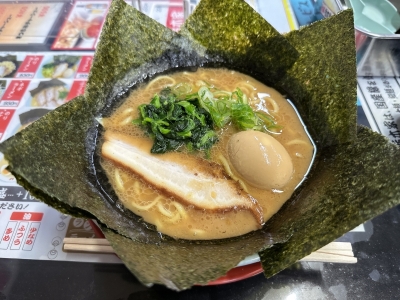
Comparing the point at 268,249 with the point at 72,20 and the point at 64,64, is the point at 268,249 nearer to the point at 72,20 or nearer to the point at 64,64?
the point at 64,64

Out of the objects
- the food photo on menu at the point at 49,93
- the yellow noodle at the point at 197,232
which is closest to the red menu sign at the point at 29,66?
the food photo on menu at the point at 49,93

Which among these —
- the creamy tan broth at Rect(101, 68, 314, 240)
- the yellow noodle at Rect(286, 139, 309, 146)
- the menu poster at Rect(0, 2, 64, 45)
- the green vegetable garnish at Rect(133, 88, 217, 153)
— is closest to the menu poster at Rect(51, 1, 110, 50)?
the menu poster at Rect(0, 2, 64, 45)

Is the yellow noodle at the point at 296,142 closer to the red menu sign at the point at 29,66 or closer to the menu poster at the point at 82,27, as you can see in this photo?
the menu poster at the point at 82,27

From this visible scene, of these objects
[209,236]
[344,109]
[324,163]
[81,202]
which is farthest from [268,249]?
[344,109]

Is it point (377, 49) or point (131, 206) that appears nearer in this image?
point (131, 206)

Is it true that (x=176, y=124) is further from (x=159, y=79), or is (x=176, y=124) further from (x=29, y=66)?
(x=29, y=66)

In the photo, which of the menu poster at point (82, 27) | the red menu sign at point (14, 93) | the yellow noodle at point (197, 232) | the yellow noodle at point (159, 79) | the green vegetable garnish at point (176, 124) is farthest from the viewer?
the menu poster at point (82, 27)

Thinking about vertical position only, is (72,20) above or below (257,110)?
below

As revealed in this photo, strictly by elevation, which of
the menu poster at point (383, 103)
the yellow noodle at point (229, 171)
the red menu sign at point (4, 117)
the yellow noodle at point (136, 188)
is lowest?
the red menu sign at point (4, 117)
